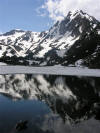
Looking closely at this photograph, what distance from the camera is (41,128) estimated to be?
27031mm

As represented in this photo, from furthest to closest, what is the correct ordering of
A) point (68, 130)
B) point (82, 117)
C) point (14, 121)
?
point (82, 117) < point (14, 121) < point (68, 130)

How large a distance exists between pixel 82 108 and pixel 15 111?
10800mm

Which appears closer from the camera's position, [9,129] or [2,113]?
[9,129]

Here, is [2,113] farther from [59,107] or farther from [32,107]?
[59,107]

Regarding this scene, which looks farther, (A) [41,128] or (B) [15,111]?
(B) [15,111]

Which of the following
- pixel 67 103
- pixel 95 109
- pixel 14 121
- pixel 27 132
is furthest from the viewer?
pixel 67 103

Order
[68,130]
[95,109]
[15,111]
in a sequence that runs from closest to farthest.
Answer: [68,130] < [15,111] < [95,109]

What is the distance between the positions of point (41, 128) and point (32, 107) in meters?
12.8

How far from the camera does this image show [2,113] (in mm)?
34375

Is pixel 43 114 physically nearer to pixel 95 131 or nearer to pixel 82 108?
pixel 82 108

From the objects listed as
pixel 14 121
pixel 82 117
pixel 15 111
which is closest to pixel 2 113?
pixel 15 111

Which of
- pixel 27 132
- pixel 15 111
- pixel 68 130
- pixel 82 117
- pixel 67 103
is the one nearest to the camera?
pixel 27 132

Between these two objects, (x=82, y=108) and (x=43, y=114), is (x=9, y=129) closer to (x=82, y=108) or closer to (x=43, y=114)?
(x=43, y=114)

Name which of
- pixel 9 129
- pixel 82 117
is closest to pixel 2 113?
pixel 9 129
